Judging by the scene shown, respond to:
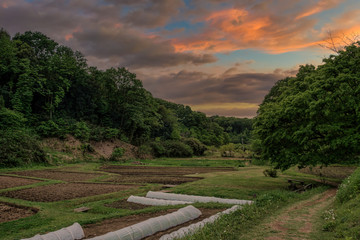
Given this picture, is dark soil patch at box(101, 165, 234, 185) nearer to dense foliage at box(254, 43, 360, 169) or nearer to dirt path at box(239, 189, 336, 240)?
dense foliage at box(254, 43, 360, 169)

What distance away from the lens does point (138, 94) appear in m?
64.6

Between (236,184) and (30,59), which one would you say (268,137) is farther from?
(30,59)

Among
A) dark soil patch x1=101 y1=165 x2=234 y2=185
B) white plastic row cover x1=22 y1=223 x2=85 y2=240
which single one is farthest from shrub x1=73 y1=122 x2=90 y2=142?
white plastic row cover x1=22 y1=223 x2=85 y2=240

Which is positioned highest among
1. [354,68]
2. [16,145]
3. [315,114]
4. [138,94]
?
[138,94]

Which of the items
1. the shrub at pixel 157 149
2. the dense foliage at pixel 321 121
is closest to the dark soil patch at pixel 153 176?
the dense foliage at pixel 321 121

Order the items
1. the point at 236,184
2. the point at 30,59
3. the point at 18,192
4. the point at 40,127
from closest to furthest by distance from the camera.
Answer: the point at 18,192
the point at 236,184
the point at 40,127
the point at 30,59

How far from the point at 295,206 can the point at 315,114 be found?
8.12 metres

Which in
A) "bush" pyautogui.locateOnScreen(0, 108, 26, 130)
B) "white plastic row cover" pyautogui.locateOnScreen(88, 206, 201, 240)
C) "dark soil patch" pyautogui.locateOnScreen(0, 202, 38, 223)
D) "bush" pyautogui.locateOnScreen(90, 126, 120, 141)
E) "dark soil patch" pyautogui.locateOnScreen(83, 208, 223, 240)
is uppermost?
"bush" pyautogui.locateOnScreen(0, 108, 26, 130)

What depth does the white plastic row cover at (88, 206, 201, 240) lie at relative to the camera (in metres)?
8.13

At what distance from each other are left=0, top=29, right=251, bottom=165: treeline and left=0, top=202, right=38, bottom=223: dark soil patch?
1144 inches

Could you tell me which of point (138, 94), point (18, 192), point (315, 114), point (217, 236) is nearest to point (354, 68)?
point (315, 114)

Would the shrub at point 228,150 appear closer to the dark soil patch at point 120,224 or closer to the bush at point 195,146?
the bush at point 195,146

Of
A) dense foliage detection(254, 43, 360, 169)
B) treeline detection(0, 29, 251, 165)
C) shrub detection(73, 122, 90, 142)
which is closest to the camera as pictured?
dense foliage detection(254, 43, 360, 169)

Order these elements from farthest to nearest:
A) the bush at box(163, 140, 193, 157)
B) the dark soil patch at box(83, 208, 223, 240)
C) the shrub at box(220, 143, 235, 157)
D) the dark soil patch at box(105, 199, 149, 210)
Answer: the shrub at box(220, 143, 235, 157) < the bush at box(163, 140, 193, 157) < the dark soil patch at box(105, 199, 149, 210) < the dark soil patch at box(83, 208, 223, 240)
